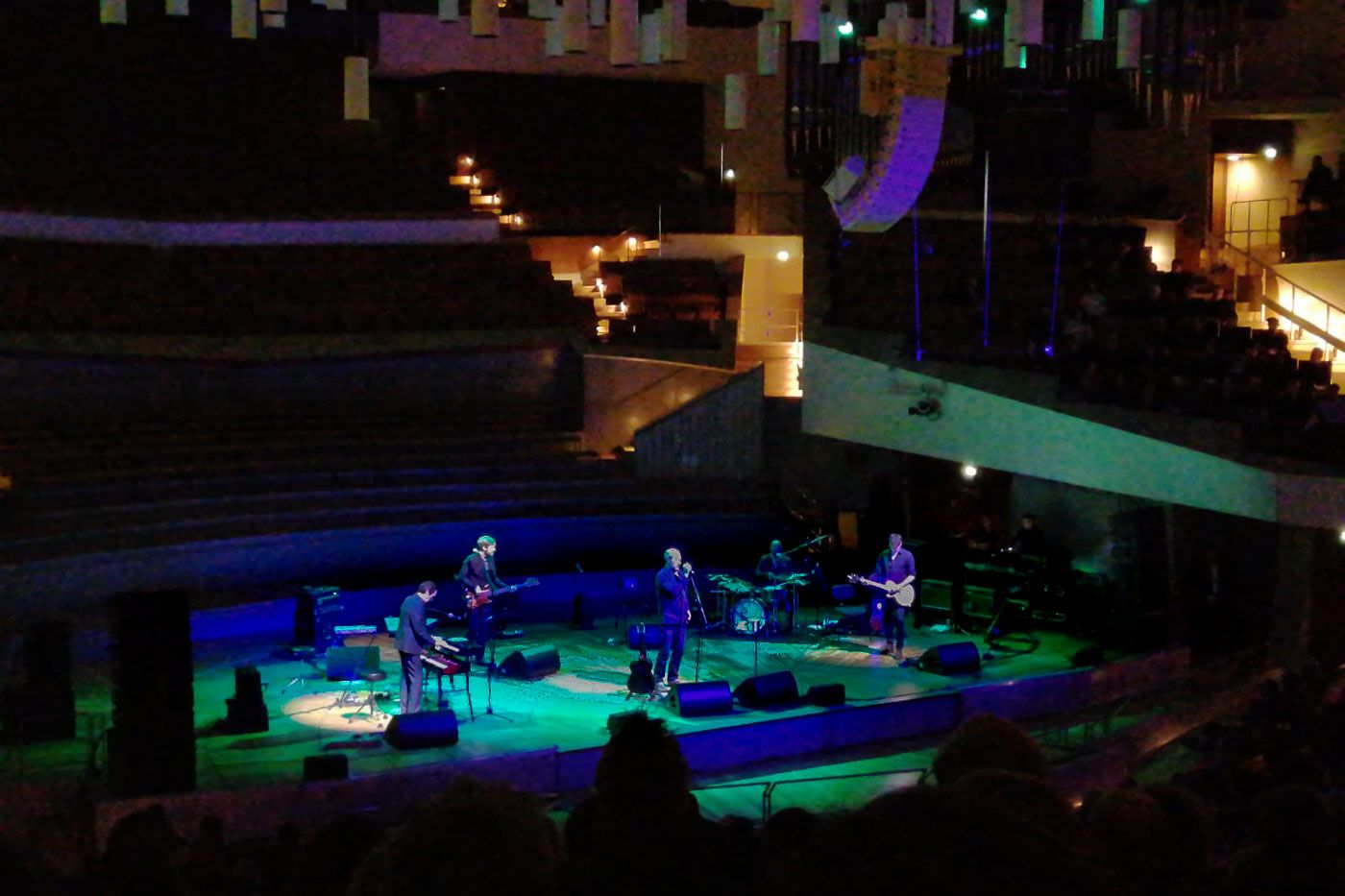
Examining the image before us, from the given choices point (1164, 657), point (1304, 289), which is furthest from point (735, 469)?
point (1304, 289)

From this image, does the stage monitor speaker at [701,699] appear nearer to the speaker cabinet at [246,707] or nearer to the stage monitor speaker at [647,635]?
the stage monitor speaker at [647,635]

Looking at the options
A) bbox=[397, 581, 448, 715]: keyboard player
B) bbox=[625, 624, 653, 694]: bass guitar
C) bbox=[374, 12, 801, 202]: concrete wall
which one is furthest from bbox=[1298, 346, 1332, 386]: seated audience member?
bbox=[397, 581, 448, 715]: keyboard player

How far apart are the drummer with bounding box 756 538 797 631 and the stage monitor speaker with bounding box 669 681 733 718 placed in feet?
7.89

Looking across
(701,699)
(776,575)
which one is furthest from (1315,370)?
(701,699)

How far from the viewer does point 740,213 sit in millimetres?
19969

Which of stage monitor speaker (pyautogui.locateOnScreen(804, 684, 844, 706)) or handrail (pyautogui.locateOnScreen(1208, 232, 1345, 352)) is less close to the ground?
handrail (pyautogui.locateOnScreen(1208, 232, 1345, 352))

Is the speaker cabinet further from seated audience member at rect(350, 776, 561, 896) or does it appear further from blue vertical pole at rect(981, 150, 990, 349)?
blue vertical pole at rect(981, 150, 990, 349)

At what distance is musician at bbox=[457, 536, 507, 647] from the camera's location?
12414 millimetres

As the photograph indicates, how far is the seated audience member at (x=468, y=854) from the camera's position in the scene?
224 cm

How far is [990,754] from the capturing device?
305 cm

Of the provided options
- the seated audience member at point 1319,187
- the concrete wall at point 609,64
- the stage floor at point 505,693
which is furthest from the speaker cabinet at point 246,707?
the seated audience member at point 1319,187

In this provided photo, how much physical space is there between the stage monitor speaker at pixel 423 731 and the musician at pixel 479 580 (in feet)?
7.04

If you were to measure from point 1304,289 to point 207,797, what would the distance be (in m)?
14.1

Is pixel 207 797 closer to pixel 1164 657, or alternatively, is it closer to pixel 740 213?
pixel 1164 657
